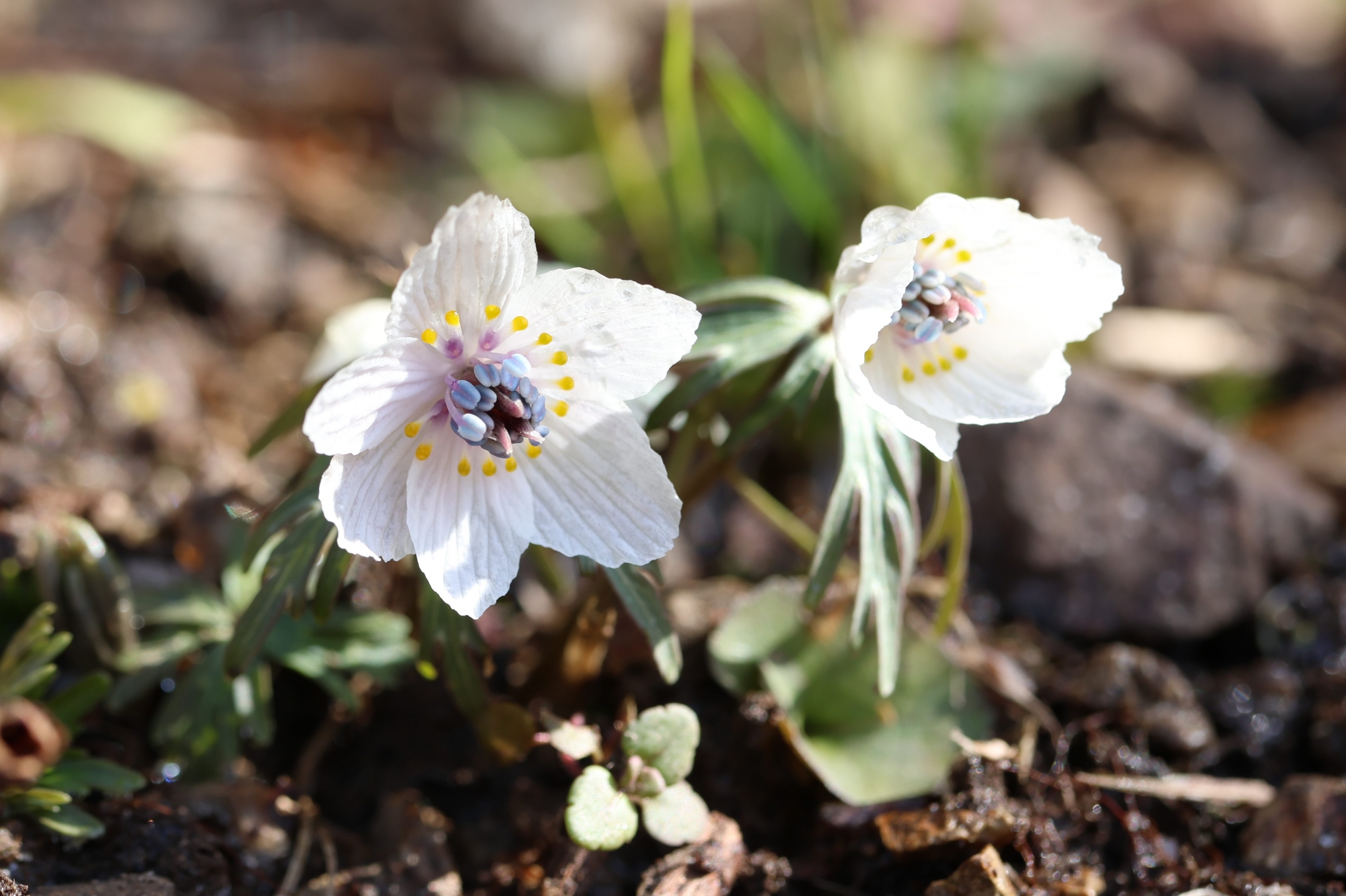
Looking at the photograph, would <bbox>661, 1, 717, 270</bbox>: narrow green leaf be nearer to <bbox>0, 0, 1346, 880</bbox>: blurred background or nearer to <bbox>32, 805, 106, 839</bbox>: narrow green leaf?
<bbox>0, 0, 1346, 880</bbox>: blurred background

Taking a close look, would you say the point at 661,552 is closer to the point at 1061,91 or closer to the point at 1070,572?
the point at 1070,572

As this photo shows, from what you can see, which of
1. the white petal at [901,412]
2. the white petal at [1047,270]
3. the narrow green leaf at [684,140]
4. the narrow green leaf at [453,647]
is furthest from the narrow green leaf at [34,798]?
the narrow green leaf at [684,140]

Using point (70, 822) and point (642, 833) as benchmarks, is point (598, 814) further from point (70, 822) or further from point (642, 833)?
point (70, 822)

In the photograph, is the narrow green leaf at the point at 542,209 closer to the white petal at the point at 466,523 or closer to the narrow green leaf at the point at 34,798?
the white petal at the point at 466,523

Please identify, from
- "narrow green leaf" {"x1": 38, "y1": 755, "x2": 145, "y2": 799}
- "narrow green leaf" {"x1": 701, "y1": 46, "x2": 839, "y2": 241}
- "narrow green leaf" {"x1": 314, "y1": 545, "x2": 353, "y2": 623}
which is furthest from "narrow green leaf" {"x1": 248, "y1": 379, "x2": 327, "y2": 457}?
"narrow green leaf" {"x1": 701, "y1": 46, "x2": 839, "y2": 241}

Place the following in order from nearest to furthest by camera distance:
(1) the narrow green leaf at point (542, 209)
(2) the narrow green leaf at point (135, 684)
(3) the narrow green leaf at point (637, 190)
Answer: (2) the narrow green leaf at point (135, 684) < (3) the narrow green leaf at point (637, 190) < (1) the narrow green leaf at point (542, 209)

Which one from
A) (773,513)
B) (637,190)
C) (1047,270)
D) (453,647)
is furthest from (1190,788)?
(637,190)

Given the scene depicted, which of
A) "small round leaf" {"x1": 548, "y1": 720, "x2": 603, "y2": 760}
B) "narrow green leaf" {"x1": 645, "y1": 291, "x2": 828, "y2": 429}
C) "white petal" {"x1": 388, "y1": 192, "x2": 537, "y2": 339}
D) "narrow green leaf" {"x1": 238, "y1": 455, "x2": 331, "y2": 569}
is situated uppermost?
"white petal" {"x1": 388, "y1": 192, "x2": 537, "y2": 339}
